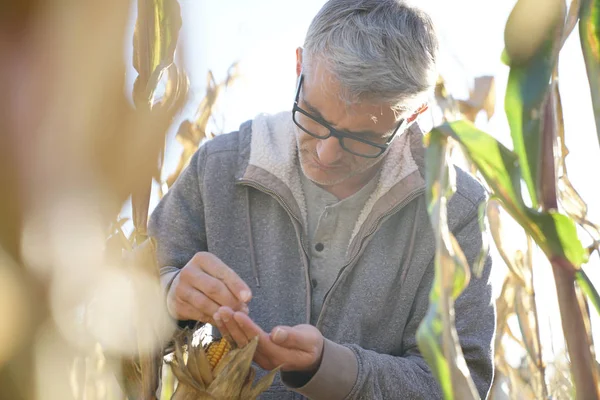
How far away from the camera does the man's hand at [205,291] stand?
1.12 metres

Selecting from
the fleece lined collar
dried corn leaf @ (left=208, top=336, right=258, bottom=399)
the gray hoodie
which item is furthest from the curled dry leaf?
the fleece lined collar

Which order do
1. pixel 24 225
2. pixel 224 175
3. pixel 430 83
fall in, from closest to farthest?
pixel 24 225
pixel 430 83
pixel 224 175

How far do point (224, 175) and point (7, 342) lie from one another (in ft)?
3.27

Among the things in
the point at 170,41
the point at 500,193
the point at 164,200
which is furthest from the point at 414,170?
the point at 500,193

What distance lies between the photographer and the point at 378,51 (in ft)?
A: 4.31

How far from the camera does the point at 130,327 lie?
99 centimetres

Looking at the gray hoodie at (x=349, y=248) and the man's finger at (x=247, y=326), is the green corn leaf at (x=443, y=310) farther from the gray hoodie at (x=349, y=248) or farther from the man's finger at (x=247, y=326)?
the gray hoodie at (x=349, y=248)

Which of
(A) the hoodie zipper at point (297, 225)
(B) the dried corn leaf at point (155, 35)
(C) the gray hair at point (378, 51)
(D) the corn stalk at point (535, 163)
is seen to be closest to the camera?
(D) the corn stalk at point (535, 163)

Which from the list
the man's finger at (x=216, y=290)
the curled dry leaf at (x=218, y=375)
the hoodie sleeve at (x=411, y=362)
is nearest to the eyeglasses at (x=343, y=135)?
the hoodie sleeve at (x=411, y=362)

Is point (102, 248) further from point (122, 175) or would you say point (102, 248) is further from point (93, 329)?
point (93, 329)

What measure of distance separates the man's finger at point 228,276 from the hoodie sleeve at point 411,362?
151 mm

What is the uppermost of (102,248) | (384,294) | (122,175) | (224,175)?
(122,175)

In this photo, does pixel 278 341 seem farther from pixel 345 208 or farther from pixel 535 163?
pixel 535 163

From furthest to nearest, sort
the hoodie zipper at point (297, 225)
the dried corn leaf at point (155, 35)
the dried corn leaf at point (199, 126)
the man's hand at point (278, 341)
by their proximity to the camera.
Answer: the dried corn leaf at point (199, 126) → the hoodie zipper at point (297, 225) → the man's hand at point (278, 341) → the dried corn leaf at point (155, 35)
